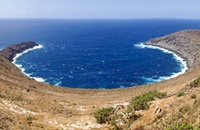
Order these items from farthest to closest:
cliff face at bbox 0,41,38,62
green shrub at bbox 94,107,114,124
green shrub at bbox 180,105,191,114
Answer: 1. cliff face at bbox 0,41,38,62
2. green shrub at bbox 94,107,114,124
3. green shrub at bbox 180,105,191,114

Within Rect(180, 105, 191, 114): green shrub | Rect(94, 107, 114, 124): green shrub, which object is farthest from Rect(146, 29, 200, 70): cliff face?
Rect(94, 107, 114, 124): green shrub

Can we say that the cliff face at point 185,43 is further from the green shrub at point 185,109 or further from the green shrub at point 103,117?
the green shrub at point 103,117

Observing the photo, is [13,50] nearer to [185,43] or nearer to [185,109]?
[185,109]

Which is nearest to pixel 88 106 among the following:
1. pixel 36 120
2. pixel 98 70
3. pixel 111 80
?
pixel 36 120

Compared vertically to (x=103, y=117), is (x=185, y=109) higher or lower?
higher

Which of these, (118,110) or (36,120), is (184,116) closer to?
(118,110)

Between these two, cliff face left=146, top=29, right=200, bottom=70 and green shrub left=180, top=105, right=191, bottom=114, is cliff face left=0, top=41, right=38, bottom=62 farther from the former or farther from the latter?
cliff face left=146, top=29, right=200, bottom=70

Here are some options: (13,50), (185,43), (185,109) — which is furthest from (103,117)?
(185,43)

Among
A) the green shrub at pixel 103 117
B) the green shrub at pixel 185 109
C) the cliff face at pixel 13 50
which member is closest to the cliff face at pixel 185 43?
the green shrub at pixel 185 109
